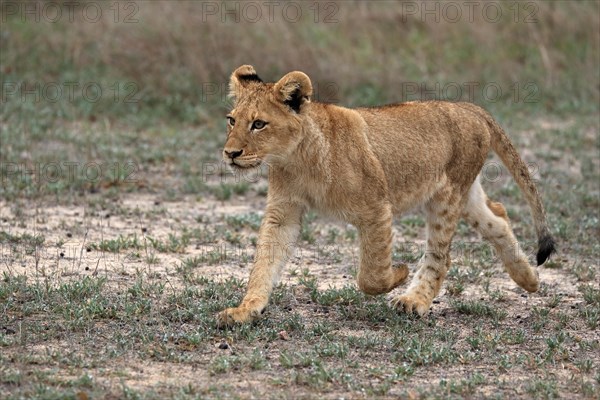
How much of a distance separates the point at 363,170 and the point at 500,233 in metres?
1.32

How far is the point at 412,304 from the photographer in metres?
6.41

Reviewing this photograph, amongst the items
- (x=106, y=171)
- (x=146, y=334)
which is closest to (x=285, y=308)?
(x=146, y=334)

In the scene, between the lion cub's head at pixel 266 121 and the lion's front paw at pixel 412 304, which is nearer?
the lion cub's head at pixel 266 121

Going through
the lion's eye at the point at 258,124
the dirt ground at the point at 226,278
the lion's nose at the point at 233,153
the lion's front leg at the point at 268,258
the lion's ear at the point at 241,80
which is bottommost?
the dirt ground at the point at 226,278

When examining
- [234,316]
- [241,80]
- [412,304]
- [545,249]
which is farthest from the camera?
[545,249]

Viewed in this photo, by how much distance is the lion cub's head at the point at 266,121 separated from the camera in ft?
19.2

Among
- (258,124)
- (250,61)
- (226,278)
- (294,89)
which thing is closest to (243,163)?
(258,124)

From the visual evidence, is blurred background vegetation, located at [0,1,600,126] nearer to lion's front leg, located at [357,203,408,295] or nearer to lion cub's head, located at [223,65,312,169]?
lion cub's head, located at [223,65,312,169]

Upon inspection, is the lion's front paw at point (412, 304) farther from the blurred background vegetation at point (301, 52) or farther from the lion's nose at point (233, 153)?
the blurred background vegetation at point (301, 52)

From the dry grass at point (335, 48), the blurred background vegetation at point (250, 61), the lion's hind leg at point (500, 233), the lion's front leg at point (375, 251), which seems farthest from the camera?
the dry grass at point (335, 48)

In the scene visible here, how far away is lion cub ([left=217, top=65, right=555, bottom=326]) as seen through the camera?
597 centimetres

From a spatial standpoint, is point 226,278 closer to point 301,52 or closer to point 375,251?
point 375,251

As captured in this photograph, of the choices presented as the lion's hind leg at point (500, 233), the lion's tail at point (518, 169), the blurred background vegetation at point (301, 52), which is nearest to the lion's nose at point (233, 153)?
the lion's hind leg at point (500, 233)

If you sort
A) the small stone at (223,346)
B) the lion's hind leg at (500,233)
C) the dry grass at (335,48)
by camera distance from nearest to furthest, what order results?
the small stone at (223,346)
the lion's hind leg at (500,233)
the dry grass at (335,48)
